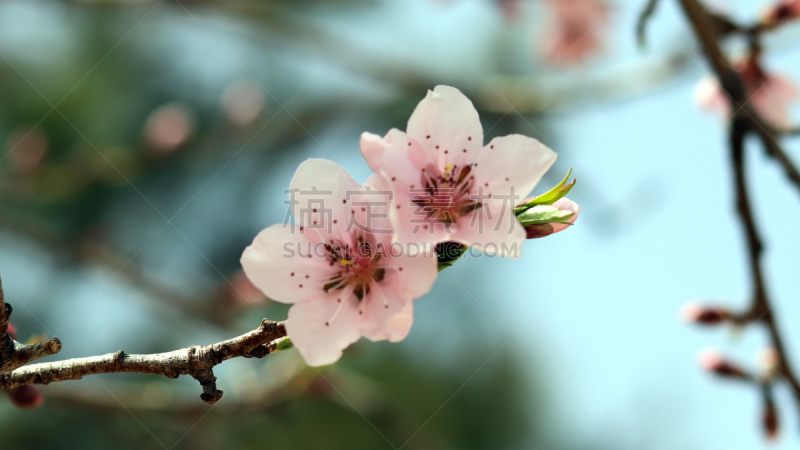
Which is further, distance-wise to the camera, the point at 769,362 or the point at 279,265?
the point at 769,362

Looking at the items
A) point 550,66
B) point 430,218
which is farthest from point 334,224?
point 550,66

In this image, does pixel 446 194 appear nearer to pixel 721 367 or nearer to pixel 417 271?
pixel 417 271

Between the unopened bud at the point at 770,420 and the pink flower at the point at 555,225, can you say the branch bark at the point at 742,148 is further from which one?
the pink flower at the point at 555,225

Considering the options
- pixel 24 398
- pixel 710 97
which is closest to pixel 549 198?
pixel 24 398

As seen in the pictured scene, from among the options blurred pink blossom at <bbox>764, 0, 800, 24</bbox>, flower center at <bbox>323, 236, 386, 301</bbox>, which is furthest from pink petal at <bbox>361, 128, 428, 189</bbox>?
blurred pink blossom at <bbox>764, 0, 800, 24</bbox>

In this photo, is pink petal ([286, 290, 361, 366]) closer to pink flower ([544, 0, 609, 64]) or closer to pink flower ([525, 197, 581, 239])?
pink flower ([525, 197, 581, 239])

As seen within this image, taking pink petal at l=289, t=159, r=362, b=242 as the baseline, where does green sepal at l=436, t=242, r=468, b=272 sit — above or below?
below

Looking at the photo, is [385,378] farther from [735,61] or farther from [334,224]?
[334,224]
